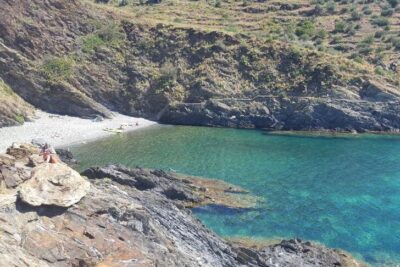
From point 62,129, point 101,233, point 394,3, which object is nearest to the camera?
point 101,233

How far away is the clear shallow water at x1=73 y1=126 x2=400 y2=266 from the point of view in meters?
33.8

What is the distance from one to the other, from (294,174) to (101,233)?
92.0 feet

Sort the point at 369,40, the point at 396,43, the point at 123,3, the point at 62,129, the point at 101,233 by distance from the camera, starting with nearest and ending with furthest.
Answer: the point at 101,233 → the point at 62,129 → the point at 396,43 → the point at 369,40 → the point at 123,3

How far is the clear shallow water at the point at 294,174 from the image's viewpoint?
33781 millimetres

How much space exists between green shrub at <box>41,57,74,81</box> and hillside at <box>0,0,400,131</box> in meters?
0.15

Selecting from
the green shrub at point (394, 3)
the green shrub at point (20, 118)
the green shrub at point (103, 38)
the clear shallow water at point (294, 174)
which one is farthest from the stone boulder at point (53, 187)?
the green shrub at point (394, 3)

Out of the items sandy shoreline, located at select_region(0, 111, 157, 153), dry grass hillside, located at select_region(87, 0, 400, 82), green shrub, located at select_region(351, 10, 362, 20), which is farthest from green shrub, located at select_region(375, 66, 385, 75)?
sandy shoreline, located at select_region(0, 111, 157, 153)

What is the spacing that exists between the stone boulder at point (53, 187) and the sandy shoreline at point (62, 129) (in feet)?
100

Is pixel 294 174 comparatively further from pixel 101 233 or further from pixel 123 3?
pixel 123 3

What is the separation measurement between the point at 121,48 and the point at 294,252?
57.0m

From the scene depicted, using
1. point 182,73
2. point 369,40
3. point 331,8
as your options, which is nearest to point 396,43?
point 369,40

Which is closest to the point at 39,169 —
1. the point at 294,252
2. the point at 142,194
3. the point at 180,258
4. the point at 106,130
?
the point at 180,258

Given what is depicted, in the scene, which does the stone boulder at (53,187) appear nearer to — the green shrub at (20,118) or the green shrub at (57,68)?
the green shrub at (20,118)

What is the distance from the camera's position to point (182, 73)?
76125 millimetres
